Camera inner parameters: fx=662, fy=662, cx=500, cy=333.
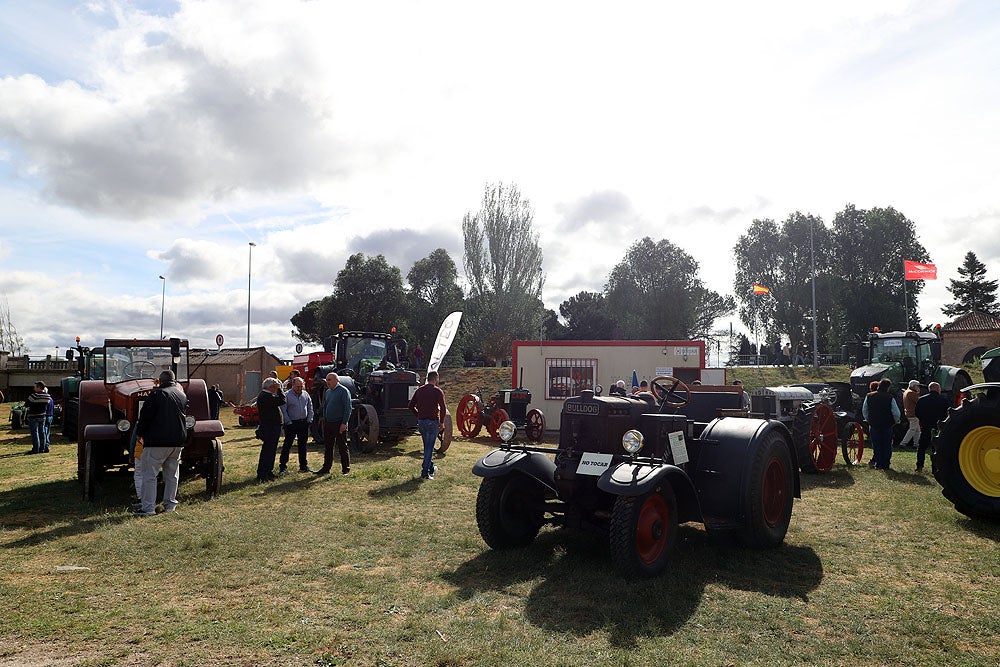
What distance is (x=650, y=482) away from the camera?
5.00m

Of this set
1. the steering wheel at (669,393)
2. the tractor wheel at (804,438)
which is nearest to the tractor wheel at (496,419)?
the tractor wheel at (804,438)

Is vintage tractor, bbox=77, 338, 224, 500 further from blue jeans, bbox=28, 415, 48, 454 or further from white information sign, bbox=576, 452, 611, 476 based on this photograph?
white information sign, bbox=576, 452, 611, 476

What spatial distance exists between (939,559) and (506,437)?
3898 mm

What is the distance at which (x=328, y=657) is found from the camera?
12.5 feet

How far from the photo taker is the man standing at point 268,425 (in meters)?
9.75

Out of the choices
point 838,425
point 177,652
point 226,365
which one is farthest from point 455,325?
point 226,365

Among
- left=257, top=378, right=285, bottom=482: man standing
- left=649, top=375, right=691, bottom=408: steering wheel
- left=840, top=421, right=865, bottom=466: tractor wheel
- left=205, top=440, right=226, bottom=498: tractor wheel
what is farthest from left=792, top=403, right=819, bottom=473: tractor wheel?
left=205, top=440, right=226, bottom=498: tractor wheel

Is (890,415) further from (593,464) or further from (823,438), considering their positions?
(593,464)

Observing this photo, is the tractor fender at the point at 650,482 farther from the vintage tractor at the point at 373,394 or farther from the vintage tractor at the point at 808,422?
the vintage tractor at the point at 373,394

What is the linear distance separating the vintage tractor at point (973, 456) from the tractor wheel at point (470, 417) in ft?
35.3

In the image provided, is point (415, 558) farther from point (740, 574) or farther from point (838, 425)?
point (838, 425)

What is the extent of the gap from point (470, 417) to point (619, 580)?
12.0m

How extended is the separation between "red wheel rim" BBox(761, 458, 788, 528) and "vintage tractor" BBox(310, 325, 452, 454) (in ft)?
24.2

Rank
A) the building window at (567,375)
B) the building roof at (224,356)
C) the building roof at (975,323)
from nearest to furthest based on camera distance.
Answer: the building window at (567,375), the building roof at (224,356), the building roof at (975,323)
